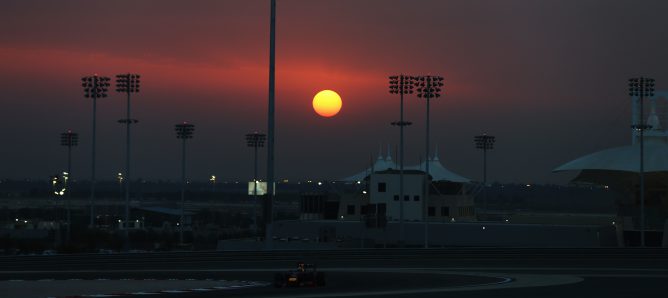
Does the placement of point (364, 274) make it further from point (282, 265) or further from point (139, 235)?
point (139, 235)

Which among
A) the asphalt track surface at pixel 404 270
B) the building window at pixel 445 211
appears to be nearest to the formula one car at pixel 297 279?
the asphalt track surface at pixel 404 270

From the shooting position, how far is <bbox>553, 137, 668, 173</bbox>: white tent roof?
307ft

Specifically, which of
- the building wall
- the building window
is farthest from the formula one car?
the building window

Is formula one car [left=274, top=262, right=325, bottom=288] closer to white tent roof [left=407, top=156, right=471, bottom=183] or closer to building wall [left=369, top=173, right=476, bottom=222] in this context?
building wall [left=369, top=173, right=476, bottom=222]

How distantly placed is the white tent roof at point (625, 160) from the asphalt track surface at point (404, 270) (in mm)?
39349

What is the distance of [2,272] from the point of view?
44625 mm

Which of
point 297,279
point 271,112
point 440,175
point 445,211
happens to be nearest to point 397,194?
point 445,211

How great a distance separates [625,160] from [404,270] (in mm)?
54942

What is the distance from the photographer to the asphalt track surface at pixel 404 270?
3250 cm

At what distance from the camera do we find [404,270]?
4453 cm

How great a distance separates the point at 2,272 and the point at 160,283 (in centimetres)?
1039

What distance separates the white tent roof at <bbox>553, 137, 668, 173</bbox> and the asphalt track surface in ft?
129

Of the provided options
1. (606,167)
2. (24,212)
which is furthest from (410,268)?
(24,212)

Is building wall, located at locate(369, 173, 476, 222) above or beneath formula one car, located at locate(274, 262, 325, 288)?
above
